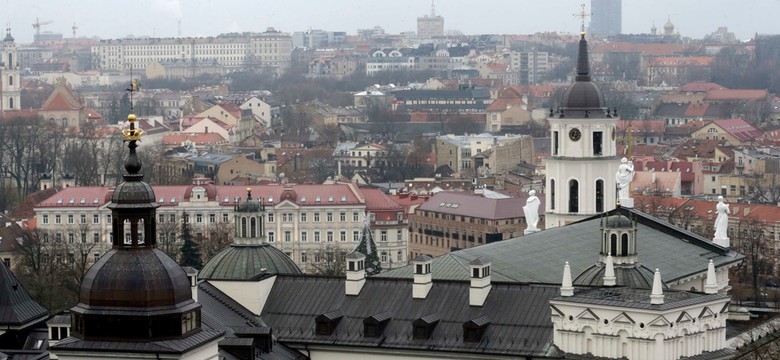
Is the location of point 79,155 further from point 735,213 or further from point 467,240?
point 735,213

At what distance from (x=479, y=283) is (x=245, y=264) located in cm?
672

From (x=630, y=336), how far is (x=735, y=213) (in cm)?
5918

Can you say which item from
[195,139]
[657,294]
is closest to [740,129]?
[195,139]

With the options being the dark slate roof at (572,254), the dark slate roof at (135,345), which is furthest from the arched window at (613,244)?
the dark slate roof at (135,345)

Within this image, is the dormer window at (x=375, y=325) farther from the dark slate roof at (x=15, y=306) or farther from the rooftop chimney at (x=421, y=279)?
the dark slate roof at (x=15, y=306)

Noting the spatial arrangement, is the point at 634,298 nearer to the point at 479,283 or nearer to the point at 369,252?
the point at 479,283

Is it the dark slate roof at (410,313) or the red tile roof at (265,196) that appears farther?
the red tile roof at (265,196)

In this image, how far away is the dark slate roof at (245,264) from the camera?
53.0 m

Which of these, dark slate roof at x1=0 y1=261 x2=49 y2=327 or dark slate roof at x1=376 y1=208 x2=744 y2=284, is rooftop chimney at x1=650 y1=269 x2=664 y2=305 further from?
dark slate roof at x1=0 y1=261 x2=49 y2=327

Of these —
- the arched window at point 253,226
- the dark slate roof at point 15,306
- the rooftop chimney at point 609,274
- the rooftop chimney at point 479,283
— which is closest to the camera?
the rooftop chimney at point 479,283

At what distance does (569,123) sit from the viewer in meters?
69.6

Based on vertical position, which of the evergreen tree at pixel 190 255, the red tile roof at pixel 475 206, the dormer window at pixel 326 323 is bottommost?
the red tile roof at pixel 475 206

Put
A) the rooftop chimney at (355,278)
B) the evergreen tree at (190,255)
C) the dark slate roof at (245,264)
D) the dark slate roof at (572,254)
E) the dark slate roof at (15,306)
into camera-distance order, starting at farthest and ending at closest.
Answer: the evergreen tree at (190,255)
the dark slate roof at (572,254)
the dark slate roof at (15,306)
the dark slate roof at (245,264)
the rooftop chimney at (355,278)

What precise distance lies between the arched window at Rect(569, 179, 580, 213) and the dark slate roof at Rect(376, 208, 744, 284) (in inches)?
173
